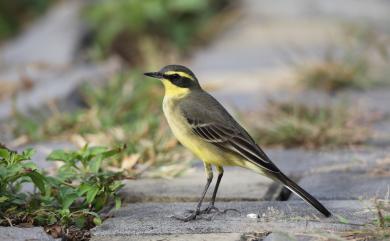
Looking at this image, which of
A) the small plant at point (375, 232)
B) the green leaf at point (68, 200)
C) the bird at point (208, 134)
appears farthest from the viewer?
the bird at point (208, 134)

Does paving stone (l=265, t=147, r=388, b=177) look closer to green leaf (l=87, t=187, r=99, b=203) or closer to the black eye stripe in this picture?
the black eye stripe

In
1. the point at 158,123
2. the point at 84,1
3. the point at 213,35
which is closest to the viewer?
the point at 158,123

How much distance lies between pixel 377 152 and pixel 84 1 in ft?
23.1

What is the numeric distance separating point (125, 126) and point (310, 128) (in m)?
1.48

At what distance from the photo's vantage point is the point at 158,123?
22.9ft

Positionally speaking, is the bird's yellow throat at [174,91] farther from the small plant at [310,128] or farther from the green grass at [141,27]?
the green grass at [141,27]

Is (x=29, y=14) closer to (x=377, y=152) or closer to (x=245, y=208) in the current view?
(x=377, y=152)

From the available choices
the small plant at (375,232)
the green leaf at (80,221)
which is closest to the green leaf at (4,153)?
the green leaf at (80,221)

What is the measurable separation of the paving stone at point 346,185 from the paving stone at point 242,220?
0.68ft

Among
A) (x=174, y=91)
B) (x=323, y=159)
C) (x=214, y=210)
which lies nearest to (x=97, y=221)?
(x=214, y=210)

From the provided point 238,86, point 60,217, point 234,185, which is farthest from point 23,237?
point 238,86

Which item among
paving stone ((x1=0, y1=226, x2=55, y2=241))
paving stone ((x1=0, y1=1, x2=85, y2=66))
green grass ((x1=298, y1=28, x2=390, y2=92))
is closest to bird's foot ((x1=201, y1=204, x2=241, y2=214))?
paving stone ((x1=0, y1=226, x2=55, y2=241))

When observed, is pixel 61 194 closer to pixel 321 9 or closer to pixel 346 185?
pixel 346 185

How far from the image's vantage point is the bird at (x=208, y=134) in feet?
16.2
